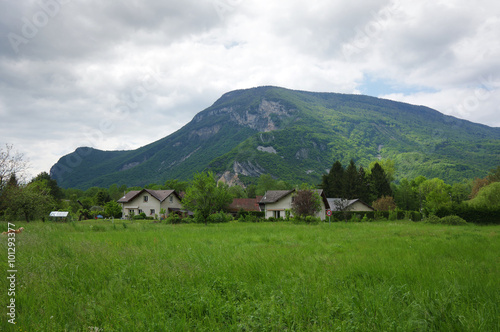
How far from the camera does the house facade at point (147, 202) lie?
56781mm

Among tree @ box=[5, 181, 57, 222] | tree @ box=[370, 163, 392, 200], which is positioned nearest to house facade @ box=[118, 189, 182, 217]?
tree @ box=[5, 181, 57, 222]

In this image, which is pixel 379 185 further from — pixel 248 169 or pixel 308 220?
pixel 248 169

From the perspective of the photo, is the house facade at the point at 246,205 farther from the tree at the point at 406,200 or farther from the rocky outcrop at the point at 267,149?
the rocky outcrop at the point at 267,149

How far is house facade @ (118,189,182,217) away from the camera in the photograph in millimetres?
56781

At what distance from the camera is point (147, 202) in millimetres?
57812

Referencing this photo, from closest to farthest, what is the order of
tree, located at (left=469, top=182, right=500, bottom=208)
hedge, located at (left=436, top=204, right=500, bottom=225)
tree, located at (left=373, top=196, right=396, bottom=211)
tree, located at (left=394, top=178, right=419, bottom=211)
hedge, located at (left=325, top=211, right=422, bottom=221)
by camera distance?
hedge, located at (left=436, top=204, right=500, bottom=225), hedge, located at (left=325, top=211, right=422, bottom=221), tree, located at (left=469, top=182, right=500, bottom=208), tree, located at (left=373, top=196, right=396, bottom=211), tree, located at (left=394, top=178, right=419, bottom=211)

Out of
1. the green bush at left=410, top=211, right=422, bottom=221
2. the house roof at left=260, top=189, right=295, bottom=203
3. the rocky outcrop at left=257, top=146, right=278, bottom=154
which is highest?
the rocky outcrop at left=257, top=146, right=278, bottom=154

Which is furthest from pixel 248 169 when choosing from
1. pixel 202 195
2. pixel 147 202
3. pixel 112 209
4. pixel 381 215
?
pixel 202 195

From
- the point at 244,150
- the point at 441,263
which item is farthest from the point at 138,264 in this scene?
the point at 244,150

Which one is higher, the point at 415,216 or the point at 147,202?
the point at 147,202

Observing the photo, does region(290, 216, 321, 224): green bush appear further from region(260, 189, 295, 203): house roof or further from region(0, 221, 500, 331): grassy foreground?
region(0, 221, 500, 331): grassy foreground

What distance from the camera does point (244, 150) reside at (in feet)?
543

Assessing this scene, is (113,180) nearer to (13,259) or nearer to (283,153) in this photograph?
(283,153)

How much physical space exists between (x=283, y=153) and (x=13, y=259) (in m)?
163
